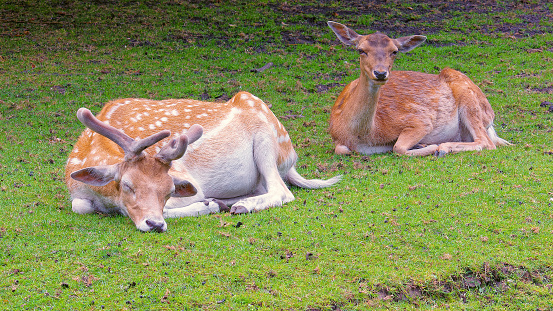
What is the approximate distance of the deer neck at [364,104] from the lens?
825 cm

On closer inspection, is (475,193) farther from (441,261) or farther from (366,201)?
(441,261)

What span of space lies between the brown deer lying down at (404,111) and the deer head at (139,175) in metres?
3.60

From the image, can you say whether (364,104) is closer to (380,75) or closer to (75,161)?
(380,75)

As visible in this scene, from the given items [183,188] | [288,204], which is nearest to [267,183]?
[288,204]

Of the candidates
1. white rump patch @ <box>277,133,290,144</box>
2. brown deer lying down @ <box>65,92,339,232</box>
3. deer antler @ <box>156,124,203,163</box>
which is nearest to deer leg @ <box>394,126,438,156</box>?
brown deer lying down @ <box>65,92,339,232</box>

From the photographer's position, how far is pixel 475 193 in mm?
6145

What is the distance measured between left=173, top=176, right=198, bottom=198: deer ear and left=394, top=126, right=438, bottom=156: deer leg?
390cm

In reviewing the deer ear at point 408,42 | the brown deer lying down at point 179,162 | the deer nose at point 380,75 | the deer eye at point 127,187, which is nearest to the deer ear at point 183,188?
the brown deer lying down at point 179,162

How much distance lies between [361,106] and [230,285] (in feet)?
15.9

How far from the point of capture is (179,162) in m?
6.26

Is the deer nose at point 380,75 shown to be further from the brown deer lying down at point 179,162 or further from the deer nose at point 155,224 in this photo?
the deer nose at point 155,224

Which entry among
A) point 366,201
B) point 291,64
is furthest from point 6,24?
point 366,201

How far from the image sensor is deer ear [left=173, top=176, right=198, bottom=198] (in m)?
5.50

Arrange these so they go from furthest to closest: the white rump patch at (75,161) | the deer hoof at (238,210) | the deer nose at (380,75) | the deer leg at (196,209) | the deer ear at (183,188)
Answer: the deer nose at (380,75) → the white rump patch at (75,161) → the deer hoof at (238,210) → the deer leg at (196,209) → the deer ear at (183,188)
